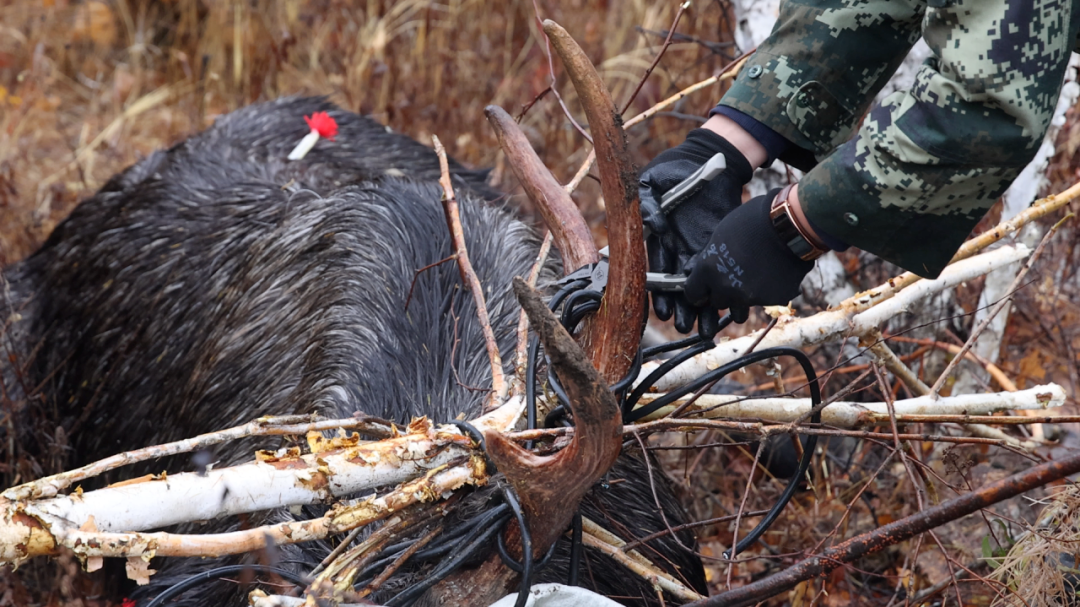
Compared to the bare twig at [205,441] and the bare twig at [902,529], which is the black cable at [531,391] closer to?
the bare twig at [205,441]

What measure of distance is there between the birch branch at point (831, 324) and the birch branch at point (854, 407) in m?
0.07

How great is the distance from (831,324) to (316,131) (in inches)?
→ 92.0

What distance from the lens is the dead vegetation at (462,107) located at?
3.51m

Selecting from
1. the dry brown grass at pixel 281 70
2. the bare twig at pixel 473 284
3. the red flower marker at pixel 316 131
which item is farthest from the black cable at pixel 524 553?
the dry brown grass at pixel 281 70

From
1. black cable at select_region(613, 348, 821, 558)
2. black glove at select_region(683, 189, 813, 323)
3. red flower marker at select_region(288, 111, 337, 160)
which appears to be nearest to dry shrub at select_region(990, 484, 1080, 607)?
black cable at select_region(613, 348, 821, 558)

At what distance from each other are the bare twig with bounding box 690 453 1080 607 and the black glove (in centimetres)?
49

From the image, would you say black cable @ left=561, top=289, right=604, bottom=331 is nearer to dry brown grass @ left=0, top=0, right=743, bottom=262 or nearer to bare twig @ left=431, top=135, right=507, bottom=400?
bare twig @ left=431, top=135, right=507, bottom=400

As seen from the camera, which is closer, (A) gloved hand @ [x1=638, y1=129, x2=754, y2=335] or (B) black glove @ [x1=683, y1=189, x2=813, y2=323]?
(B) black glove @ [x1=683, y1=189, x2=813, y2=323]

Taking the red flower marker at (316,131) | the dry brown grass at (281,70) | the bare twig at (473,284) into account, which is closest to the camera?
the bare twig at (473,284)

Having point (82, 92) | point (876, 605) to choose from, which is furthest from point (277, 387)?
point (82, 92)

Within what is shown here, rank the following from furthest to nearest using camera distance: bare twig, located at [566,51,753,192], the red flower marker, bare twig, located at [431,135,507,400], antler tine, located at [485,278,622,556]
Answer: the red flower marker < bare twig, located at [566,51,753,192] < bare twig, located at [431,135,507,400] < antler tine, located at [485,278,622,556]

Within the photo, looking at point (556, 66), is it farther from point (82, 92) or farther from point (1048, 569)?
point (1048, 569)

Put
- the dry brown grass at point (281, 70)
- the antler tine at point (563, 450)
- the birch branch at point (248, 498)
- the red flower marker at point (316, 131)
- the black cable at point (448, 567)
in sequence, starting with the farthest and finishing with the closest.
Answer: the dry brown grass at point (281, 70) < the red flower marker at point (316, 131) < the black cable at point (448, 567) < the birch branch at point (248, 498) < the antler tine at point (563, 450)

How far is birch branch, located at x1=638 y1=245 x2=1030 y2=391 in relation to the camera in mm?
2189
